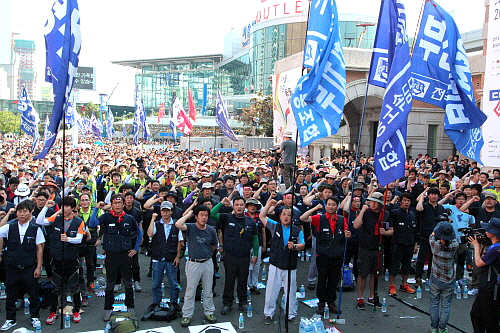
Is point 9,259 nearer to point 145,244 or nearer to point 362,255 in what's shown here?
point 145,244

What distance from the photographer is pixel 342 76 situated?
6910 mm

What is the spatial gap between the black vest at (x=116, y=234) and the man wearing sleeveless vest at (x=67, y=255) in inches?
16.0

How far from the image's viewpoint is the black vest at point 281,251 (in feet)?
21.2

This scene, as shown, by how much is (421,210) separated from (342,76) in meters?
3.21

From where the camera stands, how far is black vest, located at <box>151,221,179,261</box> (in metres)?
6.79

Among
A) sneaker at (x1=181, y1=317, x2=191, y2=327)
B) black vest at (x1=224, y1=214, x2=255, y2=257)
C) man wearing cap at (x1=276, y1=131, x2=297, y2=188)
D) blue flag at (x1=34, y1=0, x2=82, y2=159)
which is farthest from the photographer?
man wearing cap at (x1=276, y1=131, x2=297, y2=188)

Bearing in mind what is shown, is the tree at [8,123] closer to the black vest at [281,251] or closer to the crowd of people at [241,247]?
the crowd of people at [241,247]

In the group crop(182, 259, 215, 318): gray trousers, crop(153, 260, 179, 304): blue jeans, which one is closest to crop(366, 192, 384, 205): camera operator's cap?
crop(182, 259, 215, 318): gray trousers

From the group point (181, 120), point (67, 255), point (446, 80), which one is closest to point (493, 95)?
point (446, 80)

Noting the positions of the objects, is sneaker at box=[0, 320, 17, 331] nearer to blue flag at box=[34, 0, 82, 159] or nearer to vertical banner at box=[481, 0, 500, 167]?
blue flag at box=[34, 0, 82, 159]

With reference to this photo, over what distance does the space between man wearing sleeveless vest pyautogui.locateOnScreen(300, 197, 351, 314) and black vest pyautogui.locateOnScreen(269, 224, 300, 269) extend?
16.2 inches

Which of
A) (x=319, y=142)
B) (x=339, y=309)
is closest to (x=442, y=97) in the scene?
(x=339, y=309)

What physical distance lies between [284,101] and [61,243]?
15310 mm

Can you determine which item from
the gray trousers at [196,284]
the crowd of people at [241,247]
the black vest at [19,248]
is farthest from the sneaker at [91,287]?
the gray trousers at [196,284]
